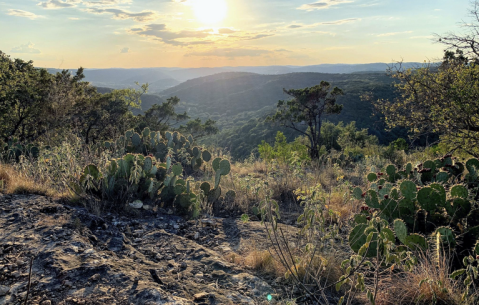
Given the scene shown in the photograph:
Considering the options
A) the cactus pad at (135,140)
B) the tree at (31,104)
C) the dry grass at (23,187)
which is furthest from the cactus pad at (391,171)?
the tree at (31,104)

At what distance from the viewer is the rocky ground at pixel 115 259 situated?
6.20ft

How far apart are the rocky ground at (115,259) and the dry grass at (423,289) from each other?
80 cm

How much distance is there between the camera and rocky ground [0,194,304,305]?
1891 millimetres

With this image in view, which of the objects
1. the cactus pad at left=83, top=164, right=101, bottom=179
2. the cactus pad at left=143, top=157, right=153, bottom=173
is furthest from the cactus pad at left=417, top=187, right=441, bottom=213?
the cactus pad at left=83, top=164, right=101, bottom=179

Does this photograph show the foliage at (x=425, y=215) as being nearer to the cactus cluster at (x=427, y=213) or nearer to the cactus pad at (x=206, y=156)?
the cactus cluster at (x=427, y=213)

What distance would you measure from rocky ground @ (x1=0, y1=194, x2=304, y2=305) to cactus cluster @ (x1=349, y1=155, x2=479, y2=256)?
1.08m

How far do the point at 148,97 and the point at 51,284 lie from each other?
8330 centimetres

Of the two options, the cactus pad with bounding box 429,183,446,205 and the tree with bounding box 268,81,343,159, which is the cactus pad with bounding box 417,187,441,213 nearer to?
the cactus pad with bounding box 429,183,446,205

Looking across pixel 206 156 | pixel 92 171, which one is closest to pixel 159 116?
pixel 206 156

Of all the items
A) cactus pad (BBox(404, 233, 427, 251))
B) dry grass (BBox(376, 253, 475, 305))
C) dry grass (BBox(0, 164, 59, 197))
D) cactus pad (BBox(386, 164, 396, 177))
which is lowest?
dry grass (BBox(376, 253, 475, 305))

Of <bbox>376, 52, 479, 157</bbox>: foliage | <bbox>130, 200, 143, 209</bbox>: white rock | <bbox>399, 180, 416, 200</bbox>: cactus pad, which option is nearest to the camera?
<bbox>399, 180, 416, 200</bbox>: cactus pad

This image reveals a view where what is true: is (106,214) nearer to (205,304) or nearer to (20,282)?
(20,282)

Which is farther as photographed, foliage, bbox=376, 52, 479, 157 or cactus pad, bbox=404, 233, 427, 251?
foliage, bbox=376, 52, 479, 157

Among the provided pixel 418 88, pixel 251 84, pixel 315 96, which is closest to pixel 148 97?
pixel 251 84
